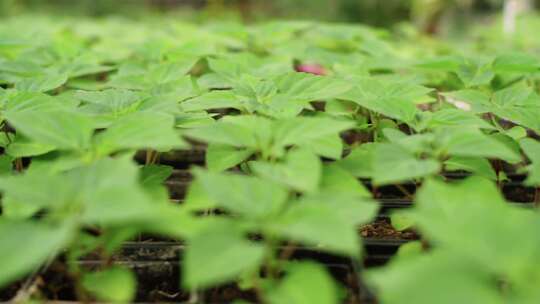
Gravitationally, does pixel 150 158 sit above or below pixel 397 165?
below

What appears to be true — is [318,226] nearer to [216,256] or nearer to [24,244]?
[216,256]

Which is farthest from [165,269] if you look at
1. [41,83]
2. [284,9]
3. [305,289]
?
[284,9]

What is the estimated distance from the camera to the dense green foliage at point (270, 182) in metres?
0.48

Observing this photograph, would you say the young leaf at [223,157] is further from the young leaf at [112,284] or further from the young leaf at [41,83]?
the young leaf at [41,83]

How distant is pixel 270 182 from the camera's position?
0.60 metres

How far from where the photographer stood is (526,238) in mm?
470

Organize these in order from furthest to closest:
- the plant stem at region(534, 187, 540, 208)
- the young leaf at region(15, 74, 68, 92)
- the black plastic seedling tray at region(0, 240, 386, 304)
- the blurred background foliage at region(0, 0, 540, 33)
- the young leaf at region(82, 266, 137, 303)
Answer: the blurred background foliage at region(0, 0, 540, 33), the young leaf at region(15, 74, 68, 92), the plant stem at region(534, 187, 540, 208), the black plastic seedling tray at region(0, 240, 386, 304), the young leaf at region(82, 266, 137, 303)

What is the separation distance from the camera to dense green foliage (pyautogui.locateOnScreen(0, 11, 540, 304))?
478 millimetres

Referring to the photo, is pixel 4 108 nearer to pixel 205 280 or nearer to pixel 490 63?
pixel 205 280

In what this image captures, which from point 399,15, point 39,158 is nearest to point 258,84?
point 39,158

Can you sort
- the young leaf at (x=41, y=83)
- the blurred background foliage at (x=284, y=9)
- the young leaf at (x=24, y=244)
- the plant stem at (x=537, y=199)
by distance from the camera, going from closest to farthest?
the young leaf at (x=24, y=244) → the plant stem at (x=537, y=199) → the young leaf at (x=41, y=83) → the blurred background foliage at (x=284, y=9)

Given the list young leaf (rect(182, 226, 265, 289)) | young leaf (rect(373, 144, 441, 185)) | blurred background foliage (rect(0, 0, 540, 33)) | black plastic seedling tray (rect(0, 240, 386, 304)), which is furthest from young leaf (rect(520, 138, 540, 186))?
blurred background foliage (rect(0, 0, 540, 33))

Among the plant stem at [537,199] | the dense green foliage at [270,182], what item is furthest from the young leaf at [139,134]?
the plant stem at [537,199]

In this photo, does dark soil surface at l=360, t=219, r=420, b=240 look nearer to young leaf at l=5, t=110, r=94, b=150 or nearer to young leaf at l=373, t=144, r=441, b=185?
young leaf at l=373, t=144, r=441, b=185
